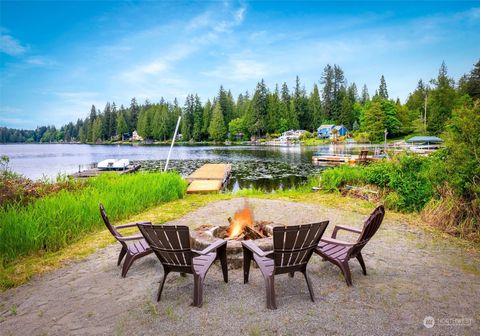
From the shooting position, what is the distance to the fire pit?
4.21 metres

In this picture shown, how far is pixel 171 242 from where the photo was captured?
10.5 feet

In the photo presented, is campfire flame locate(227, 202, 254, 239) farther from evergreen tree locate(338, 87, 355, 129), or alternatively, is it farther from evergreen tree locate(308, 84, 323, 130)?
evergreen tree locate(308, 84, 323, 130)

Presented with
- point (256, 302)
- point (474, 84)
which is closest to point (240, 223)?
point (256, 302)

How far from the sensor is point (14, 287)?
3.97 metres

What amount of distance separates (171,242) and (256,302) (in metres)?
1.15

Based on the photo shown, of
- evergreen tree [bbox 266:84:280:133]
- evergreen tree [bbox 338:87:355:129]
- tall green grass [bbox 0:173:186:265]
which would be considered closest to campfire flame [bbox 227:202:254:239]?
tall green grass [bbox 0:173:186:265]

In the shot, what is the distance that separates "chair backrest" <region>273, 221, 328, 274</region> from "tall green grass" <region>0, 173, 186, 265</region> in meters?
4.31

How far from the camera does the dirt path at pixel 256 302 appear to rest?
283 centimetres

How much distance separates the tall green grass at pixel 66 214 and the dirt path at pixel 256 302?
107 cm

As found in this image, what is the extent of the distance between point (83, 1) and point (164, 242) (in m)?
16.3

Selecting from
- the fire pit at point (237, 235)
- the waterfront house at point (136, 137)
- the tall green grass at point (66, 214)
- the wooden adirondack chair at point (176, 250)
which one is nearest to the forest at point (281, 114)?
the waterfront house at point (136, 137)

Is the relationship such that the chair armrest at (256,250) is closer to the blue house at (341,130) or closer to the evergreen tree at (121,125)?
the blue house at (341,130)

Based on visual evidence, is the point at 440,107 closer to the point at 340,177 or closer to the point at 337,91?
the point at 337,91

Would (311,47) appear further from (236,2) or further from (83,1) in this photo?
(83,1)
